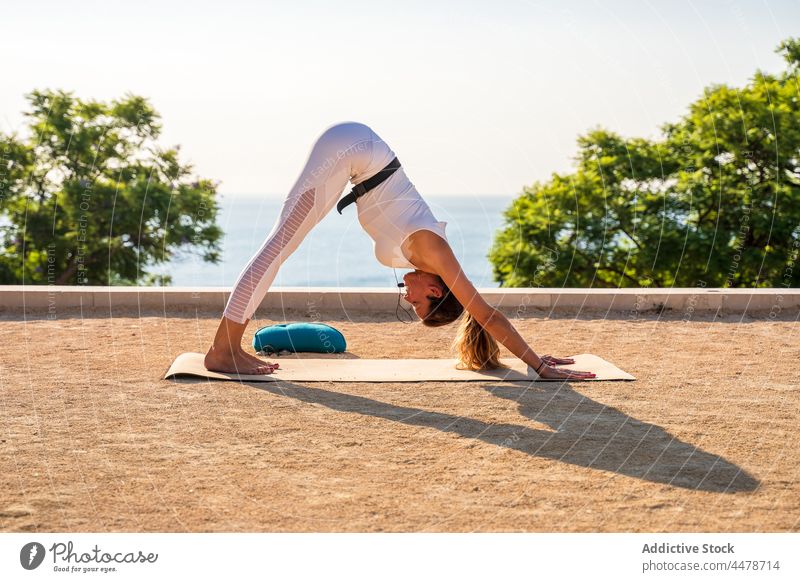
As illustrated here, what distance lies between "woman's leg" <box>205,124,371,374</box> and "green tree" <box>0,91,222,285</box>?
10.5 metres

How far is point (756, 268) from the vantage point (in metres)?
14.1

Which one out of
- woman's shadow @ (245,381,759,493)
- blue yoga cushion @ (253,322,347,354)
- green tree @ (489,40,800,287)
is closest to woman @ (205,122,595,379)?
woman's shadow @ (245,381,759,493)

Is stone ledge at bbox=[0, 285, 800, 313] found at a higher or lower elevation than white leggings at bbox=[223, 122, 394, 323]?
lower

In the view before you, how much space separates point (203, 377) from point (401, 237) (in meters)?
1.29

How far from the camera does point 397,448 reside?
3711mm

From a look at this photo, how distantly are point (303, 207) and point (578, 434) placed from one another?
75.5 inches

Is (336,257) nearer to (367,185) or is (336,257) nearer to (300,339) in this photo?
(300,339)

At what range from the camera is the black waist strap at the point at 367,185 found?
4996 millimetres

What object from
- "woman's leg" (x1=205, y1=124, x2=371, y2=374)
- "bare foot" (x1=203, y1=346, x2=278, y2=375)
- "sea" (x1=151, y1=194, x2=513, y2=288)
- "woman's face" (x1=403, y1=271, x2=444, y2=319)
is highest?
"woman's leg" (x1=205, y1=124, x2=371, y2=374)

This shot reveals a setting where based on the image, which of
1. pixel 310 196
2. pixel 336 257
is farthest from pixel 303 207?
pixel 336 257

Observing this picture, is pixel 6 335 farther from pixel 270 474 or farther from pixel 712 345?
pixel 712 345

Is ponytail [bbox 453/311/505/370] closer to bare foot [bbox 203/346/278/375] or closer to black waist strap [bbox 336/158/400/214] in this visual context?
black waist strap [bbox 336/158/400/214]

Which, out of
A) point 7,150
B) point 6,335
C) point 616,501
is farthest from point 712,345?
point 7,150

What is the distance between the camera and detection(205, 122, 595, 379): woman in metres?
4.86
